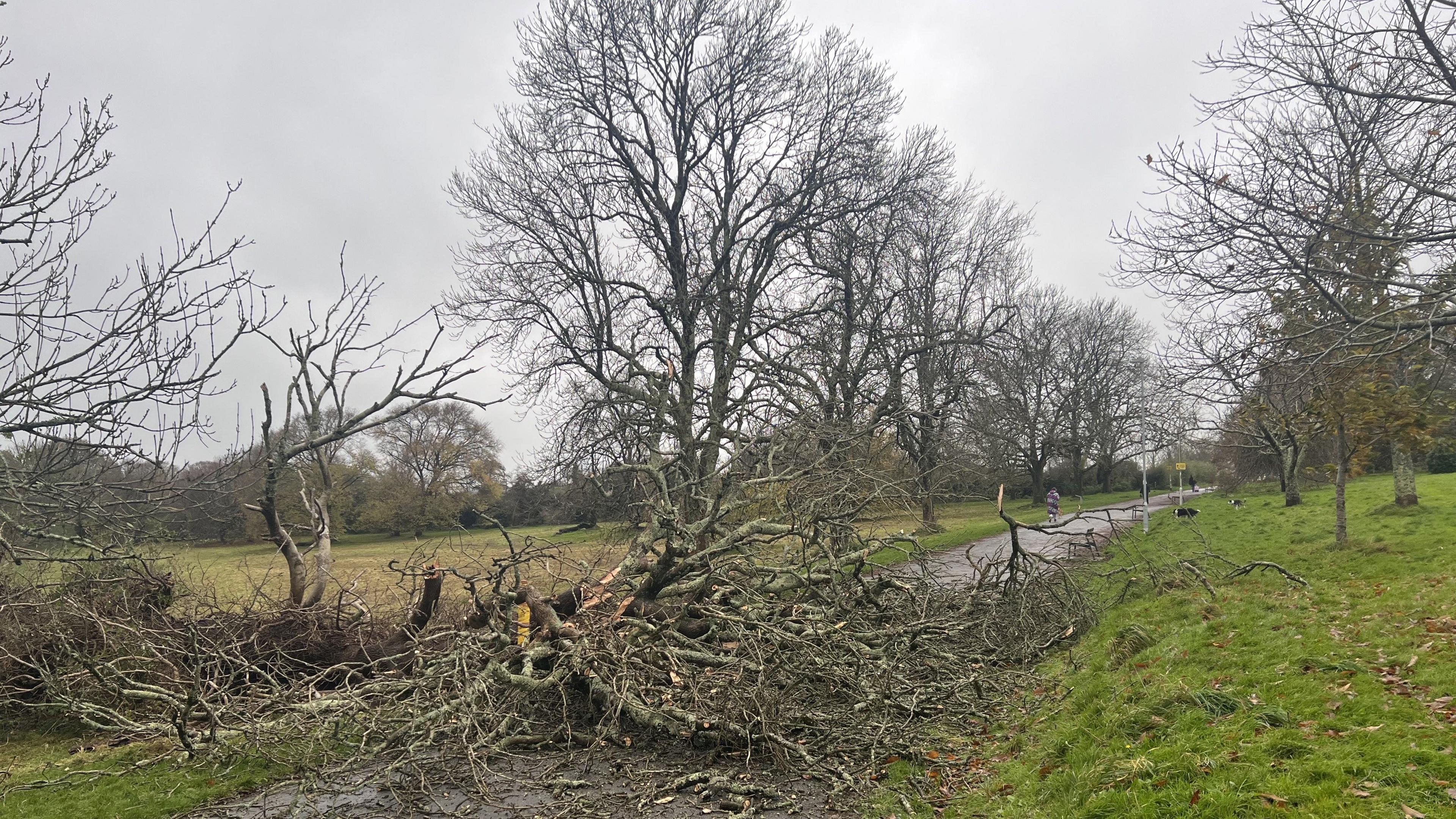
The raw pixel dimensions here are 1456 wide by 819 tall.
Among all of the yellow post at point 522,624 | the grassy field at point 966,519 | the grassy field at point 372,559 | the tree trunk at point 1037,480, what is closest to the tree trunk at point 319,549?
the grassy field at point 372,559

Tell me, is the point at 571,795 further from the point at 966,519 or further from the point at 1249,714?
the point at 966,519

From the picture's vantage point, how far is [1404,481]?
48.0 ft

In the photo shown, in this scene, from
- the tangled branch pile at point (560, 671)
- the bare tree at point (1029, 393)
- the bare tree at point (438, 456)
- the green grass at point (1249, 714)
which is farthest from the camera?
the bare tree at point (438, 456)

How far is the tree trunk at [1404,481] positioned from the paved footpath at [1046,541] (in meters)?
4.90

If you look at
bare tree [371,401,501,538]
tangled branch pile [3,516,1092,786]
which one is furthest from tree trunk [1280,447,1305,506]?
bare tree [371,401,501,538]

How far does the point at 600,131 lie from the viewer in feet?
53.5

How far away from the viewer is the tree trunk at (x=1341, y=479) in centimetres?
1177

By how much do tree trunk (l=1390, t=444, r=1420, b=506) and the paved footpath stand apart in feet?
16.1

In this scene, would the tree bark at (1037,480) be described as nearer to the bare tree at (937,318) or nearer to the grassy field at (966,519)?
the grassy field at (966,519)

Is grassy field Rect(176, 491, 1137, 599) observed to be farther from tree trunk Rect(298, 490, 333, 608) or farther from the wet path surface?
the wet path surface

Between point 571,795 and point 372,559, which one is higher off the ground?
point 372,559

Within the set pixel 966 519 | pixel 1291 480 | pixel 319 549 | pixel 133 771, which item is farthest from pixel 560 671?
pixel 966 519

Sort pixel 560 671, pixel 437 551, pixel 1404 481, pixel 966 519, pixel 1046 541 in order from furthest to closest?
pixel 966 519 → pixel 1046 541 → pixel 1404 481 → pixel 437 551 → pixel 560 671

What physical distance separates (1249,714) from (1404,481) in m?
13.9
